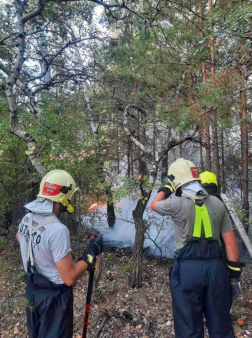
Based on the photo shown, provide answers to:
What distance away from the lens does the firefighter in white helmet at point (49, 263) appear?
1.79 meters

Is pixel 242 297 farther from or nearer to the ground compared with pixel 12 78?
nearer to the ground

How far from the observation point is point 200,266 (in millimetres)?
2047

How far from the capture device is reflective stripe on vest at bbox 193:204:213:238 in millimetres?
2089

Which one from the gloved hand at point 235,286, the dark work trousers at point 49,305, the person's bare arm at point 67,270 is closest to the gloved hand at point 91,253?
the person's bare arm at point 67,270

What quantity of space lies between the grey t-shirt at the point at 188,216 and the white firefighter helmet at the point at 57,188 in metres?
1.04

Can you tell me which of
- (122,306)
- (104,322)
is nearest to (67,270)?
(104,322)

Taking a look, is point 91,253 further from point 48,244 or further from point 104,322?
point 104,322

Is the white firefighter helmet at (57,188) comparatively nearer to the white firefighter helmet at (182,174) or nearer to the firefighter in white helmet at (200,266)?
the firefighter in white helmet at (200,266)

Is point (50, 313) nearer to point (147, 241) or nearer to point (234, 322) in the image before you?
point (234, 322)

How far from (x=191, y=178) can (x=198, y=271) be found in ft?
3.11

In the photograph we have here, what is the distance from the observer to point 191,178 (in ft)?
7.50

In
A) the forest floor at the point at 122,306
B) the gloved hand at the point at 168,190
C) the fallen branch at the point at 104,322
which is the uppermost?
the gloved hand at the point at 168,190

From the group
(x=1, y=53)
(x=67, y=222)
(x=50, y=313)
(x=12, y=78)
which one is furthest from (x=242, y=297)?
(x=1, y=53)

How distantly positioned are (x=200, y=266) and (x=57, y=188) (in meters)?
1.63
